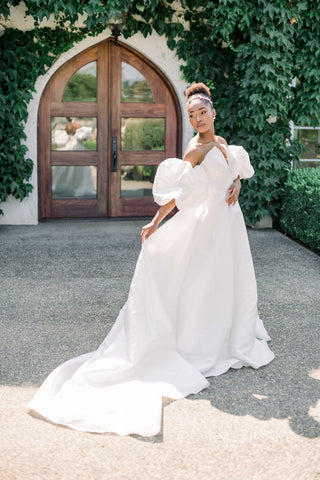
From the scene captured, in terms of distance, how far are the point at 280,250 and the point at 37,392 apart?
4545 millimetres

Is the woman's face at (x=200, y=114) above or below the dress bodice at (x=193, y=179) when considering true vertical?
above

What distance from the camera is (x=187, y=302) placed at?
353 cm

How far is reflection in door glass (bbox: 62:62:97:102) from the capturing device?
8.60 meters

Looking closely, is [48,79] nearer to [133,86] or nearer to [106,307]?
[133,86]

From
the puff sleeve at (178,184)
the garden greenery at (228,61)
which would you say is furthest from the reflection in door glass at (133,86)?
the puff sleeve at (178,184)

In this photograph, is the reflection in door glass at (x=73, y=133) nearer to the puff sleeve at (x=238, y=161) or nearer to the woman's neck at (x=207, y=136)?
the puff sleeve at (x=238, y=161)

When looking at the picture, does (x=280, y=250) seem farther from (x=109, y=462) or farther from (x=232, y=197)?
(x=109, y=462)

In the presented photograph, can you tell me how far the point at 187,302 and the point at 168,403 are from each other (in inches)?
26.3

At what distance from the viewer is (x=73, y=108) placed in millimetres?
8625

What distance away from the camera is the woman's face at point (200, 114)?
134 inches

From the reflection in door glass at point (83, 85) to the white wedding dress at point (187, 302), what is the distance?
5.40m

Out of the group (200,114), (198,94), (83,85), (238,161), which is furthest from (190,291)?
(83,85)

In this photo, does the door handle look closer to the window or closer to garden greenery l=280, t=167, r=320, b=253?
garden greenery l=280, t=167, r=320, b=253

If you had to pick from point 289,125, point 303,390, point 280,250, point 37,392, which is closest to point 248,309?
point 303,390
